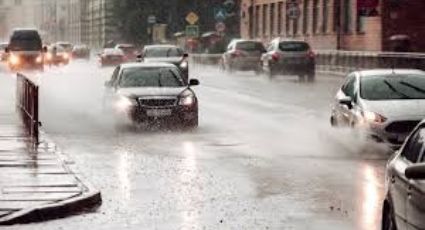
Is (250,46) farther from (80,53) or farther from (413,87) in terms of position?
(80,53)

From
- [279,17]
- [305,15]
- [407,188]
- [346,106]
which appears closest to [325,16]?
[305,15]

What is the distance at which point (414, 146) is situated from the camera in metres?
7.88

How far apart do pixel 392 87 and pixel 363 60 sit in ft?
89.1

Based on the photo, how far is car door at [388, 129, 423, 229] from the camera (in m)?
7.44

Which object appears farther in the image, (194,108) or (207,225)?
(194,108)

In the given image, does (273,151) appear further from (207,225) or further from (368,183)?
(207,225)

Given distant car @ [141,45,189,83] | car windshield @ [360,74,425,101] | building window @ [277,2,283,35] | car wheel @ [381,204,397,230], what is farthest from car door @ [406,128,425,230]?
building window @ [277,2,283,35]

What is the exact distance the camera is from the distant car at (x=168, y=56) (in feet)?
140

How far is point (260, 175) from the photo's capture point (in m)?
13.8

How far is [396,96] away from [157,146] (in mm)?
4126

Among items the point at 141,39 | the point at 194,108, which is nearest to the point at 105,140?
the point at 194,108

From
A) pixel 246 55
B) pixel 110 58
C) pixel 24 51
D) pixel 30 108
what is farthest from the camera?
pixel 110 58

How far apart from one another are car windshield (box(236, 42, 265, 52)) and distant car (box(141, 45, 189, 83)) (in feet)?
33.5

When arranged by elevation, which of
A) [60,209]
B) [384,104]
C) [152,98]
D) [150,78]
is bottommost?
[60,209]
